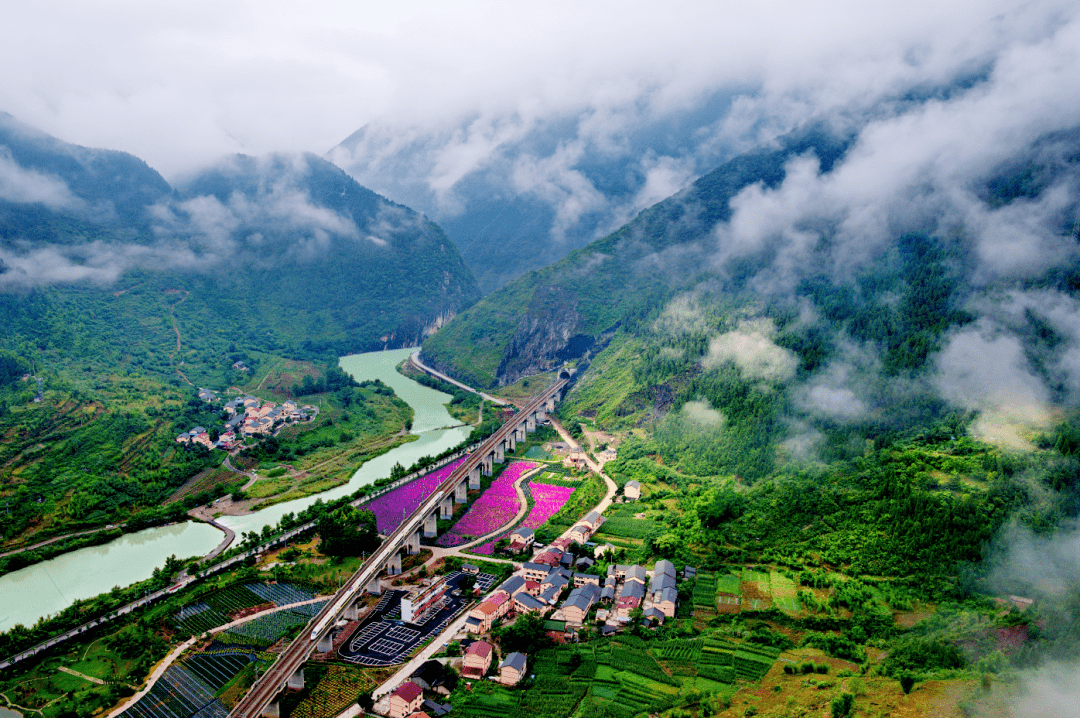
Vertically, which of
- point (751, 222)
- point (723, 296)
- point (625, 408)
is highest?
point (751, 222)

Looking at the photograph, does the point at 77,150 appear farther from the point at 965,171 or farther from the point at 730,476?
the point at 965,171

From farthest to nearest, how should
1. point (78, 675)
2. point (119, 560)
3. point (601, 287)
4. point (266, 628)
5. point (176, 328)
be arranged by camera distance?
point (601, 287), point (176, 328), point (119, 560), point (266, 628), point (78, 675)

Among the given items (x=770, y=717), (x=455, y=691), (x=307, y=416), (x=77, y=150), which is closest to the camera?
(x=770, y=717)

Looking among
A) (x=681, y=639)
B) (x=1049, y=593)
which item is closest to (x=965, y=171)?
(x=1049, y=593)

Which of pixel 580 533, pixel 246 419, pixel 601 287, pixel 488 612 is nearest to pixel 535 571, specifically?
pixel 488 612

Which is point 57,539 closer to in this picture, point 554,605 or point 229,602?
point 229,602

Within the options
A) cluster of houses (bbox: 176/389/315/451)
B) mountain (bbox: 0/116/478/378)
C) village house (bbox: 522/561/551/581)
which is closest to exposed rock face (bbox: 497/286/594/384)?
cluster of houses (bbox: 176/389/315/451)

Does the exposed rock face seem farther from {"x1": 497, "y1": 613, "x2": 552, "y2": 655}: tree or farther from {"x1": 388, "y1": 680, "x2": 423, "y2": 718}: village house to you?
{"x1": 388, "y1": 680, "x2": 423, "y2": 718}: village house
